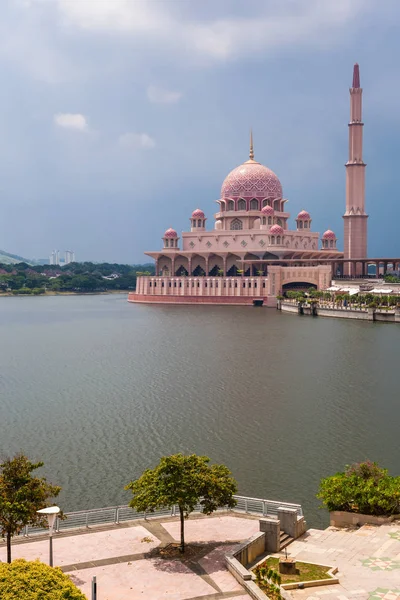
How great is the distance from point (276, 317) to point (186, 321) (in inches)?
328

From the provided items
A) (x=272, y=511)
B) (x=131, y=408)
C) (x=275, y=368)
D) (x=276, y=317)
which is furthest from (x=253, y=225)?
(x=272, y=511)

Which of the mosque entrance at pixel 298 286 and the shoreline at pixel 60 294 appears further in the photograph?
the shoreline at pixel 60 294

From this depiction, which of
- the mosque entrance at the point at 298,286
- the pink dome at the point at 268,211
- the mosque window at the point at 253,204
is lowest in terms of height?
the mosque entrance at the point at 298,286

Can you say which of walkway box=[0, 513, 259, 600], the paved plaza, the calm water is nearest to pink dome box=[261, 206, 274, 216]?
the calm water

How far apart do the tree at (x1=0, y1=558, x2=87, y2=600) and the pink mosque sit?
6345 centimetres

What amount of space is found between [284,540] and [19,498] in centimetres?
491

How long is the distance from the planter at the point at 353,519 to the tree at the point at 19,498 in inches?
229

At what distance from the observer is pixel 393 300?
56.3 metres

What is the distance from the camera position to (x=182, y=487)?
12188mm

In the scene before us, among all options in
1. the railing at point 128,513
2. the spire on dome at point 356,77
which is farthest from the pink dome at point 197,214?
the railing at point 128,513

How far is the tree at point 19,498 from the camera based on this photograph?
11133mm

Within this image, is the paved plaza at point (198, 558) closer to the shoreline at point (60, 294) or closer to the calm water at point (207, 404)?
the calm water at point (207, 404)

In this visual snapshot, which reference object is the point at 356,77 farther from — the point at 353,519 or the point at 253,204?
the point at 353,519

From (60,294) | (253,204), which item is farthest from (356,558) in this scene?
(60,294)
